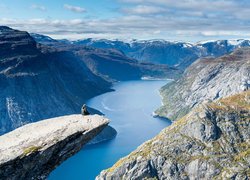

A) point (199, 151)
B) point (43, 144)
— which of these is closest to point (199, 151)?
point (199, 151)

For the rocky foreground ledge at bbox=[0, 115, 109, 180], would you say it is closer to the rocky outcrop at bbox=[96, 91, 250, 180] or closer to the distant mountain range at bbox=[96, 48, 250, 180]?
the rocky outcrop at bbox=[96, 91, 250, 180]

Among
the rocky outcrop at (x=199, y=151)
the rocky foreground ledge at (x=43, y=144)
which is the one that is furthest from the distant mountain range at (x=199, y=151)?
the rocky foreground ledge at (x=43, y=144)

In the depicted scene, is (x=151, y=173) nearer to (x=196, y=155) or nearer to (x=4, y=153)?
(x=196, y=155)

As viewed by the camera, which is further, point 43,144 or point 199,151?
point 199,151

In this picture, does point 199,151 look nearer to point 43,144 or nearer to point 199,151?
point 199,151

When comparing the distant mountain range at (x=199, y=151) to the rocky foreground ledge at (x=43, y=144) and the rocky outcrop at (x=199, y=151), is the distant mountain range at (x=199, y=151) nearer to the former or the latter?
the rocky outcrop at (x=199, y=151)

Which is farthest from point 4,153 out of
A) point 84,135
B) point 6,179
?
point 84,135
